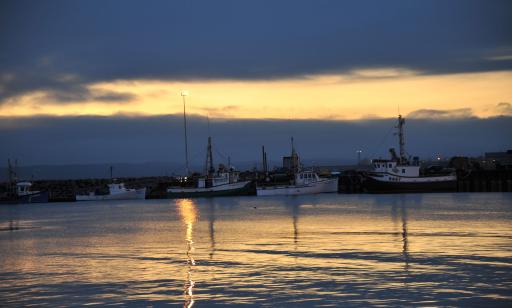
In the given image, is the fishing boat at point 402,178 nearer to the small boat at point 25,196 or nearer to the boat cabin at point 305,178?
the boat cabin at point 305,178

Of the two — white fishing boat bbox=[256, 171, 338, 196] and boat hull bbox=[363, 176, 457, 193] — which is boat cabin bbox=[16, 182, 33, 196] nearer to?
white fishing boat bbox=[256, 171, 338, 196]

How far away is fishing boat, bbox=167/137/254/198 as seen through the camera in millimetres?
102312

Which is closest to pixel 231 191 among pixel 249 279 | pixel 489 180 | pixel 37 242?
pixel 489 180

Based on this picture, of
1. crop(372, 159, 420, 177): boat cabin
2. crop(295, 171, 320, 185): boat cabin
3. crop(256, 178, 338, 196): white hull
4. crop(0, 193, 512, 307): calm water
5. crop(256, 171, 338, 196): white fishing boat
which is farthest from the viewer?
crop(295, 171, 320, 185): boat cabin

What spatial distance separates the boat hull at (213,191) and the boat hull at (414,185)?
17644 mm

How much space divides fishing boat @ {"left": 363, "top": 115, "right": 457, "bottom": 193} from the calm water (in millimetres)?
41872

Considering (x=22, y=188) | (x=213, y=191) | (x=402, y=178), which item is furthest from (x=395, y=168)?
(x=22, y=188)

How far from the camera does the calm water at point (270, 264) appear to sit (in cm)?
2248

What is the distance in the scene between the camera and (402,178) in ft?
307

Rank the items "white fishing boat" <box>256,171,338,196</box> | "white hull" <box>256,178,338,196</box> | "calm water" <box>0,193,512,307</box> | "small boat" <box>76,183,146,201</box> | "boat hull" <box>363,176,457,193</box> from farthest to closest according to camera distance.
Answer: "small boat" <box>76,183,146,201</box> → "white fishing boat" <box>256,171,338,196</box> → "white hull" <box>256,178,338,196</box> → "boat hull" <box>363,176,457,193</box> → "calm water" <box>0,193,512,307</box>

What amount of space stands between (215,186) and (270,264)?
73.8 meters

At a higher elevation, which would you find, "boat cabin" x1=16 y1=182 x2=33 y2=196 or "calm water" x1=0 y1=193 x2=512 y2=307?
"boat cabin" x1=16 y1=182 x2=33 y2=196

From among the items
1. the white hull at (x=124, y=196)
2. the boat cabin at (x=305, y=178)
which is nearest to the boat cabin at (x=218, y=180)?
the boat cabin at (x=305, y=178)

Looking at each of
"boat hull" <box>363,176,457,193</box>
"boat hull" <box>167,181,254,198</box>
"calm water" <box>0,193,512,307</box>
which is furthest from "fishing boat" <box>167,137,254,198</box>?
"calm water" <box>0,193,512,307</box>
